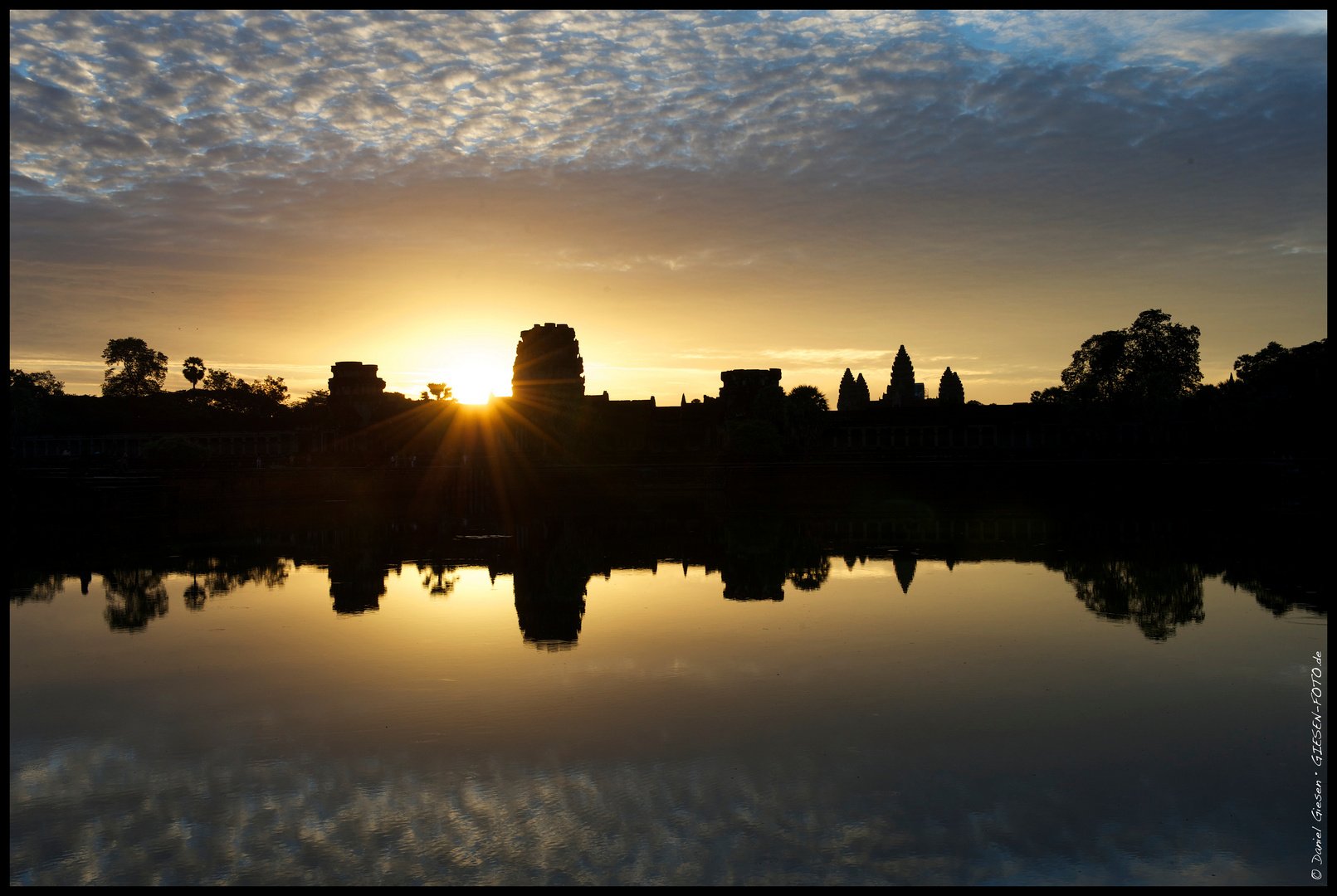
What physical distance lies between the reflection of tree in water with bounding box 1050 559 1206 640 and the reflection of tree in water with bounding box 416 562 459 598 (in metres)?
13.7

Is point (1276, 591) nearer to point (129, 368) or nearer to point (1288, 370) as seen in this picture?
point (1288, 370)

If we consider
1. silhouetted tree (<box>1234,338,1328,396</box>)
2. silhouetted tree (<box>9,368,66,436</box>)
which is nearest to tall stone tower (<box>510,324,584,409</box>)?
silhouetted tree (<box>9,368,66,436</box>)

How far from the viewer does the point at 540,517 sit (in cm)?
3738

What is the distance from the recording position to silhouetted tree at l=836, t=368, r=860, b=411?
519 ft

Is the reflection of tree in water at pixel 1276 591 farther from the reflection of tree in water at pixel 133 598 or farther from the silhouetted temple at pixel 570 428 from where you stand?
the silhouetted temple at pixel 570 428

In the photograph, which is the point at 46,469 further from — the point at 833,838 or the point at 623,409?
the point at 833,838

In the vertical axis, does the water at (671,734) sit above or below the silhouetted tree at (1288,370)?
below

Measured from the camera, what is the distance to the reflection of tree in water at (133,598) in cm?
1669

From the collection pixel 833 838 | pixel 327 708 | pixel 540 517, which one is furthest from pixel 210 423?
pixel 833 838

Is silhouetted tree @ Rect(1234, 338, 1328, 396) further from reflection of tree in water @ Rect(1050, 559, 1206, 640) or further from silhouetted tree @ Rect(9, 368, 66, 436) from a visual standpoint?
silhouetted tree @ Rect(9, 368, 66, 436)

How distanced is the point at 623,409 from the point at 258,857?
260 feet

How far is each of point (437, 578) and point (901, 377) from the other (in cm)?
13486

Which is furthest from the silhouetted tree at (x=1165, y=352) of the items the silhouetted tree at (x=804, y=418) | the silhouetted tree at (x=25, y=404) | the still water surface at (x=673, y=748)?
the silhouetted tree at (x=25, y=404)

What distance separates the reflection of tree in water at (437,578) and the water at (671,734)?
0.75 meters
